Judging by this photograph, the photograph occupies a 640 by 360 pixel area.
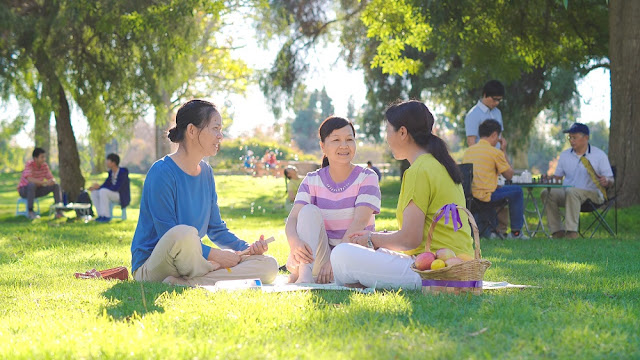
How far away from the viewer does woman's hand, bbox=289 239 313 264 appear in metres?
5.98

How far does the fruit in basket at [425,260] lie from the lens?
16.4ft

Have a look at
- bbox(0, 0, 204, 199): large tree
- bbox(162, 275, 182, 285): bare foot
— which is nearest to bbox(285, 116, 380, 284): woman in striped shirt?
bbox(162, 275, 182, 285): bare foot

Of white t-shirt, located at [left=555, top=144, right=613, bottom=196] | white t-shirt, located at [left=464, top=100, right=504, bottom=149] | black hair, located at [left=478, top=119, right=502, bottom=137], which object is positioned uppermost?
white t-shirt, located at [left=464, top=100, right=504, bottom=149]

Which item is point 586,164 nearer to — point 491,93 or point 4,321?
point 491,93

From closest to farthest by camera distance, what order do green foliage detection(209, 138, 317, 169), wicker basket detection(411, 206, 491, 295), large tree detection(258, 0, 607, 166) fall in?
wicker basket detection(411, 206, 491, 295) → large tree detection(258, 0, 607, 166) → green foliage detection(209, 138, 317, 169)

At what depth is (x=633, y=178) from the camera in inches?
523

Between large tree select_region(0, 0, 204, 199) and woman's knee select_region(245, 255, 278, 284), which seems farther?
large tree select_region(0, 0, 204, 199)

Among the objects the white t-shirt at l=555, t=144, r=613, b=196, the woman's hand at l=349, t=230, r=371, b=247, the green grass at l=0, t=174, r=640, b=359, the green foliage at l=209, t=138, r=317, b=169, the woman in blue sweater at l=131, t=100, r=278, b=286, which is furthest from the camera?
the green foliage at l=209, t=138, r=317, b=169

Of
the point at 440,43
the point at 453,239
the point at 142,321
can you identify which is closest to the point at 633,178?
the point at 440,43

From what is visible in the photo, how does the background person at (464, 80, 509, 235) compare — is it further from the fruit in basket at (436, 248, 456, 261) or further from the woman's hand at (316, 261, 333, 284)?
the fruit in basket at (436, 248, 456, 261)

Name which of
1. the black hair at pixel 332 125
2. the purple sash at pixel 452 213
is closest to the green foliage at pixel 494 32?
the black hair at pixel 332 125

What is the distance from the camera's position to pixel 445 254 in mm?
5031

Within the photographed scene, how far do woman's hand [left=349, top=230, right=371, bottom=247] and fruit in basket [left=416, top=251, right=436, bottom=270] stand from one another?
0.57m

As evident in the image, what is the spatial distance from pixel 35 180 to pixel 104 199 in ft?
6.33
